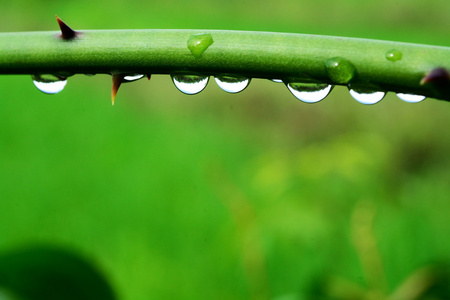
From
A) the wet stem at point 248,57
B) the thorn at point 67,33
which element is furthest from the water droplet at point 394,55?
the thorn at point 67,33

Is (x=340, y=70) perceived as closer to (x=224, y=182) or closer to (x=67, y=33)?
(x=67, y=33)

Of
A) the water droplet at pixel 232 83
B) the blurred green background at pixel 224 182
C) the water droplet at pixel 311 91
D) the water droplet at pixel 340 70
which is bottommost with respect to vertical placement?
the water droplet at pixel 340 70

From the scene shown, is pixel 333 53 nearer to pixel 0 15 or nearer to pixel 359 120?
pixel 359 120

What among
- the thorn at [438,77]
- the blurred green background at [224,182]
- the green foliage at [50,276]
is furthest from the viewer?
the blurred green background at [224,182]

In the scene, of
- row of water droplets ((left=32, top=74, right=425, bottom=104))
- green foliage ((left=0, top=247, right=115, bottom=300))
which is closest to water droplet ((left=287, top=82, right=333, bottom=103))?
row of water droplets ((left=32, top=74, right=425, bottom=104))

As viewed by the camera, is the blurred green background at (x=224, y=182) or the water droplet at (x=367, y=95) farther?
the blurred green background at (x=224, y=182)

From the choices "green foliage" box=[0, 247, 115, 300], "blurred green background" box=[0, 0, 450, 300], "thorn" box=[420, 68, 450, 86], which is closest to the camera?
"thorn" box=[420, 68, 450, 86]

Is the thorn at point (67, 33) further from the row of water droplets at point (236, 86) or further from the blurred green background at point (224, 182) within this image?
the blurred green background at point (224, 182)

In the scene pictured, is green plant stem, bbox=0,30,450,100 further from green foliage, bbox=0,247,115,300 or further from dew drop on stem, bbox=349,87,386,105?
green foliage, bbox=0,247,115,300
